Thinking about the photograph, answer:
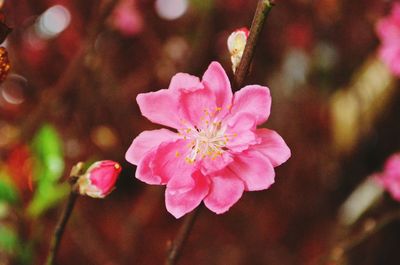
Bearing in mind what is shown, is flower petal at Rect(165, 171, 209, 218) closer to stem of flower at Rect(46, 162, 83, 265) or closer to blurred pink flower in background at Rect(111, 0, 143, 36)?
stem of flower at Rect(46, 162, 83, 265)

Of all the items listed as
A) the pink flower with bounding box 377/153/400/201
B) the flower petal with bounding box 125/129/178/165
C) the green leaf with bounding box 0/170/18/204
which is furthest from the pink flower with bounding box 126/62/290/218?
the pink flower with bounding box 377/153/400/201

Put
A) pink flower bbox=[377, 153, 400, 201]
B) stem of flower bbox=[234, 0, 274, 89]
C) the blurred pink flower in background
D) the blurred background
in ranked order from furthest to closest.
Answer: the blurred pink flower in background < the blurred background < pink flower bbox=[377, 153, 400, 201] < stem of flower bbox=[234, 0, 274, 89]

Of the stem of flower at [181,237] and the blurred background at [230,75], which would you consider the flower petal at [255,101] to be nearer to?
the stem of flower at [181,237]

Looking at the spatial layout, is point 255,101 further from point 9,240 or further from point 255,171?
point 9,240

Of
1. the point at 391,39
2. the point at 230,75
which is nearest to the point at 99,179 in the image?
the point at 391,39

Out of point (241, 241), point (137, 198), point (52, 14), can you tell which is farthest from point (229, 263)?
point (52, 14)

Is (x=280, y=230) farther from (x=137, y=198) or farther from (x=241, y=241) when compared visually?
(x=137, y=198)
